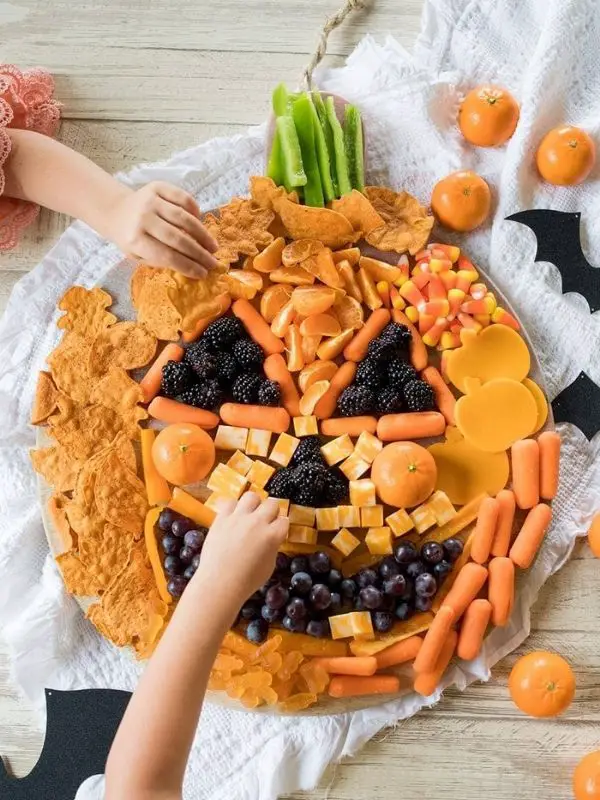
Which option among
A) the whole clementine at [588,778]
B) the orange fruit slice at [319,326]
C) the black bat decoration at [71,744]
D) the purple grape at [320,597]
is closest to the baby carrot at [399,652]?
the purple grape at [320,597]

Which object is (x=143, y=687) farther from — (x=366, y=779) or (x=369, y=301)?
(x=369, y=301)

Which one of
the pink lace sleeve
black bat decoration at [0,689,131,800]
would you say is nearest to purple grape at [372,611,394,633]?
black bat decoration at [0,689,131,800]

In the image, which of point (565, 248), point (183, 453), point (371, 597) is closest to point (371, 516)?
point (371, 597)

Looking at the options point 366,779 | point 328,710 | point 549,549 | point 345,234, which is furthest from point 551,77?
point 366,779

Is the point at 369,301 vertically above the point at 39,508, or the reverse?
the point at 369,301

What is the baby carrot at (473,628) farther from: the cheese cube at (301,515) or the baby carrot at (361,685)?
the cheese cube at (301,515)

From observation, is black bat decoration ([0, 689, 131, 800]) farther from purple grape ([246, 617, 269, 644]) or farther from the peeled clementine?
the peeled clementine
